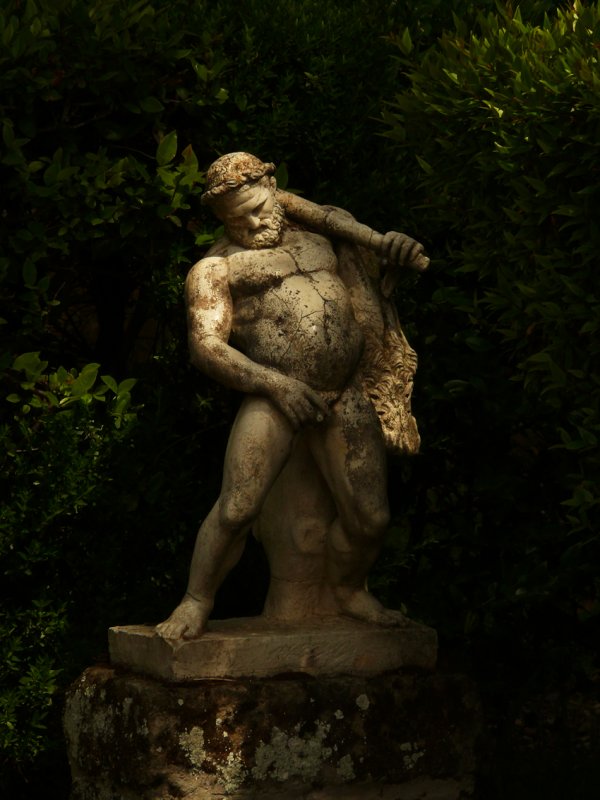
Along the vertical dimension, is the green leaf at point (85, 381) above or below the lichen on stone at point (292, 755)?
above

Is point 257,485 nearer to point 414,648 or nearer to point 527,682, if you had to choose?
point 414,648

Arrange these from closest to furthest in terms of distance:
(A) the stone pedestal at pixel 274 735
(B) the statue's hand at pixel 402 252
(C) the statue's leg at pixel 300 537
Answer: (A) the stone pedestal at pixel 274 735 → (B) the statue's hand at pixel 402 252 → (C) the statue's leg at pixel 300 537

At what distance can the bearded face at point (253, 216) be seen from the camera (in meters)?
6.86

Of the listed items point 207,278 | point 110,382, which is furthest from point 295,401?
point 110,382

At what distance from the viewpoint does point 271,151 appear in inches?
332

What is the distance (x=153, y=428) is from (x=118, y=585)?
27.8 inches

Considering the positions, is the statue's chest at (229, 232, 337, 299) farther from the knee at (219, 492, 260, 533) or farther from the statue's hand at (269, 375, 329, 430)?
the knee at (219, 492, 260, 533)

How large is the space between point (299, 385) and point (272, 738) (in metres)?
1.25

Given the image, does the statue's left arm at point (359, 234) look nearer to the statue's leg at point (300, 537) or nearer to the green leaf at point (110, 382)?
the statue's leg at point (300, 537)

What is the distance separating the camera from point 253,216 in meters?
6.89

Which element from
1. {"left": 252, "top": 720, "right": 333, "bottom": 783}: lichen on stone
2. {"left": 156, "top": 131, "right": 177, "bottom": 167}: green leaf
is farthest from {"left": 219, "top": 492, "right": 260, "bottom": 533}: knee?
{"left": 156, "top": 131, "right": 177, "bottom": 167}: green leaf

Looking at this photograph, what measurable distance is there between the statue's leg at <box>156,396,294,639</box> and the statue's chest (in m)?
0.42

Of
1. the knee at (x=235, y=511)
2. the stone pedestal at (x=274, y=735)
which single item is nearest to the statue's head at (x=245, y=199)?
the knee at (x=235, y=511)

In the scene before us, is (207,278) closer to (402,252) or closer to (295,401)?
(295,401)
